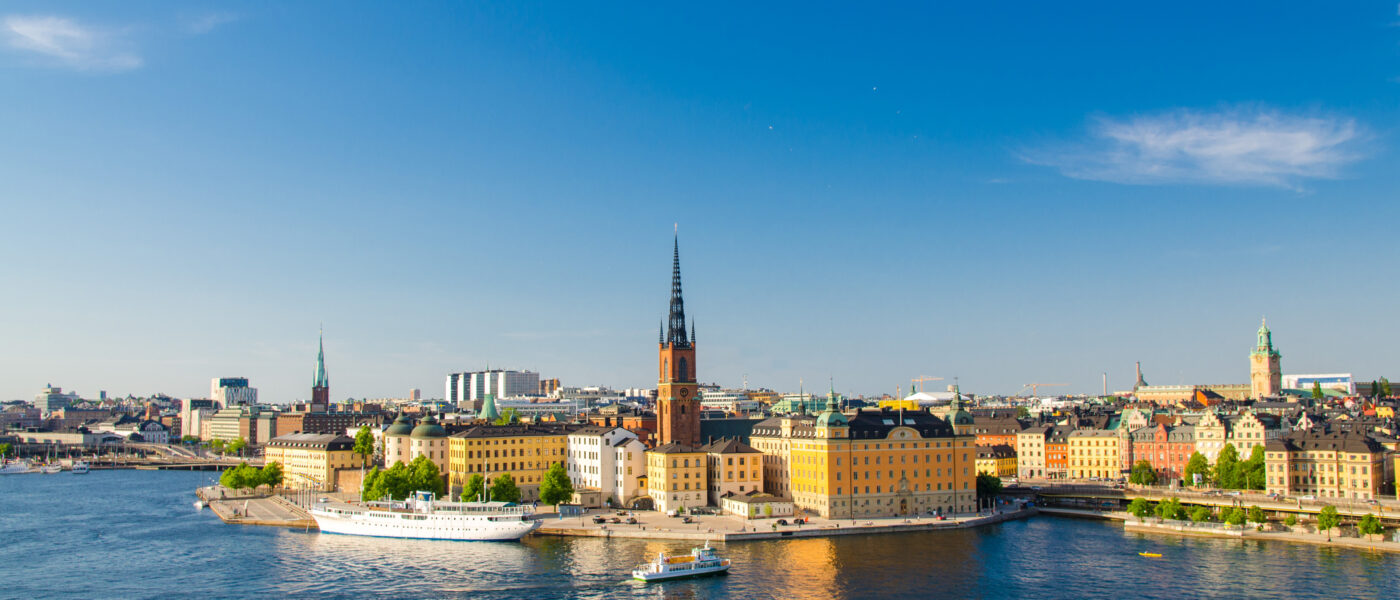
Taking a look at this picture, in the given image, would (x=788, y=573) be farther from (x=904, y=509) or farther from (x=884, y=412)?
(x=884, y=412)

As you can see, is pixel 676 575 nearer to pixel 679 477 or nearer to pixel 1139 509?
pixel 679 477

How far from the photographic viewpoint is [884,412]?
107m

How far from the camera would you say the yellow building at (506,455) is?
11088 cm

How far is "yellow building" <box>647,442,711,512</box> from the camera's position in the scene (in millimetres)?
101938

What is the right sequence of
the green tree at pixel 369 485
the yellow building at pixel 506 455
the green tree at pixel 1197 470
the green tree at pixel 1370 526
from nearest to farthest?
1. the green tree at pixel 1370 526
2. the green tree at pixel 369 485
3. the yellow building at pixel 506 455
4. the green tree at pixel 1197 470

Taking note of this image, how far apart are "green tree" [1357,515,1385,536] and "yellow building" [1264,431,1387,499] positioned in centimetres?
2202

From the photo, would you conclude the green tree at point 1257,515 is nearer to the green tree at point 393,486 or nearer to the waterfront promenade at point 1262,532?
the waterfront promenade at point 1262,532

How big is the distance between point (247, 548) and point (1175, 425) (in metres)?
97.4

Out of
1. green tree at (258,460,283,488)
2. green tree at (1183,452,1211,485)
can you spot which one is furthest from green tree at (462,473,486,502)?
green tree at (1183,452,1211,485)

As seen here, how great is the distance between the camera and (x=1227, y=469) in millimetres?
112312

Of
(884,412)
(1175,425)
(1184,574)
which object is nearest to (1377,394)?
(1175,425)

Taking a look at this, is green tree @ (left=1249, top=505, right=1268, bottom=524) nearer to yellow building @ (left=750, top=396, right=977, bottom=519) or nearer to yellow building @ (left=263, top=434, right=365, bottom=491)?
yellow building @ (left=750, top=396, right=977, bottom=519)

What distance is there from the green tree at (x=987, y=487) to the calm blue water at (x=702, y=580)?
27.8 feet

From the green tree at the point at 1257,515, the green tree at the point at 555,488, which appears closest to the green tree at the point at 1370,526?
the green tree at the point at 1257,515
